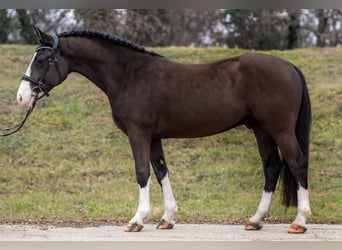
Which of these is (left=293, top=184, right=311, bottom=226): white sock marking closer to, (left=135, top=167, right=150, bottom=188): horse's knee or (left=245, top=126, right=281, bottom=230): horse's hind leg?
(left=245, top=126, right=281, bottom=230): horse's hind leg

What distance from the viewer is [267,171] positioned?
6.86 m

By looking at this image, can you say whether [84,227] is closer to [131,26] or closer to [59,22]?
[131,26]

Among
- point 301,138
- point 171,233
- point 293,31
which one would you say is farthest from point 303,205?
point 293,31

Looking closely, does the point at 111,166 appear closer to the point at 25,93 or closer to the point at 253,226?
the point at 253,226

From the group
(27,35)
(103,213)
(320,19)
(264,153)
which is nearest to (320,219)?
(264,153)

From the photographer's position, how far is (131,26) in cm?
1606

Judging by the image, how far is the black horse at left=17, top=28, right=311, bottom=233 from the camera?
6.44m

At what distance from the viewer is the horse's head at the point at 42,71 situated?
638cm

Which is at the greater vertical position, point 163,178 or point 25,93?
point 25,93

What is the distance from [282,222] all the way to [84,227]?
8.90 ft

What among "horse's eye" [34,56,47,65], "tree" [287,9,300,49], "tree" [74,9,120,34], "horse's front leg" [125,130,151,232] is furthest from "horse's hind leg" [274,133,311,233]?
"tree" [287,9,300,49]

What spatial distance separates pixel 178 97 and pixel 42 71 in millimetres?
1551

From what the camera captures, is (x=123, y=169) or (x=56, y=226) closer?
(x=56, y=226)

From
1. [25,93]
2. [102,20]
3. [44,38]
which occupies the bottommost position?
[25,93]
